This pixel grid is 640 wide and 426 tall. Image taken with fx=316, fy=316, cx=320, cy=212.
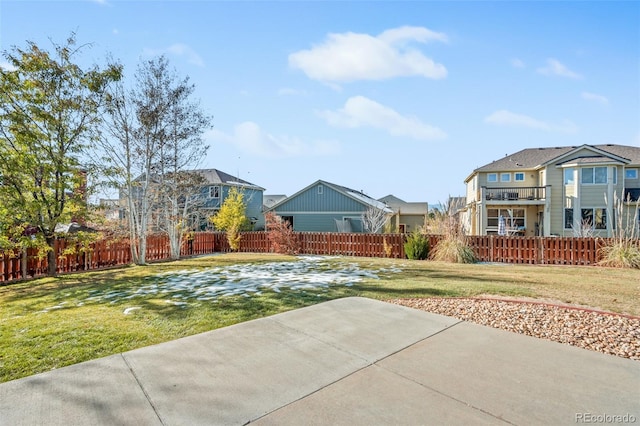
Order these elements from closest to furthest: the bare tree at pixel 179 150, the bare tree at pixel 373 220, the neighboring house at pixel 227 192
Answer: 1. the bare tree at pixel 179 150
2. the bare tree at pixel 373 220
3. the neighboring house at pixel 227 192

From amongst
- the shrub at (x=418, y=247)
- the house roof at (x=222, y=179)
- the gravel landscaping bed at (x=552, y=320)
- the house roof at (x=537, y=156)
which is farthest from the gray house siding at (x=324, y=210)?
the gravel landscaping bed at (x=552, y=320)

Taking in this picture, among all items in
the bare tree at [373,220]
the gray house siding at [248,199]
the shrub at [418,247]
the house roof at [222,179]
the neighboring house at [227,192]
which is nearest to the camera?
the shrub at [418,247]

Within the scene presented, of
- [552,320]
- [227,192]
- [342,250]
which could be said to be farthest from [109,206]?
[227,192]

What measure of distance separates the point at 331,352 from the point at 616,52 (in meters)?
11.5

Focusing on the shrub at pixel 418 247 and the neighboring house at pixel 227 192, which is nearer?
the shrub at pixel 418 247

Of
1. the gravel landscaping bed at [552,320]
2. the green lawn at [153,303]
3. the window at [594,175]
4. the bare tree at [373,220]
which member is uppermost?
the window at [594,175]

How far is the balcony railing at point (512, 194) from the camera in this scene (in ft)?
68.7

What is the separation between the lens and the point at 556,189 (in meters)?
19.9

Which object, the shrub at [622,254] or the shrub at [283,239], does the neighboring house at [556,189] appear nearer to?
the shrub at [622,254]

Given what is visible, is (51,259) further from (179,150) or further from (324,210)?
(324,210)

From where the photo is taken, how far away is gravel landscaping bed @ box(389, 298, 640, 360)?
11.6 ft

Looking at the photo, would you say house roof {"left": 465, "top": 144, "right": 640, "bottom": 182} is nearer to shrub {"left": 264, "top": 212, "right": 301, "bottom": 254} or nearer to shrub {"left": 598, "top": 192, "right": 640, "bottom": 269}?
shrub {"left": 598, "top": 192, "right": 640, "bottom": 269}

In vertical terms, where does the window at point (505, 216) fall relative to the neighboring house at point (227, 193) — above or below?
below

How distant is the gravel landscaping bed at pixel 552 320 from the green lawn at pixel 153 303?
63 centimetres
